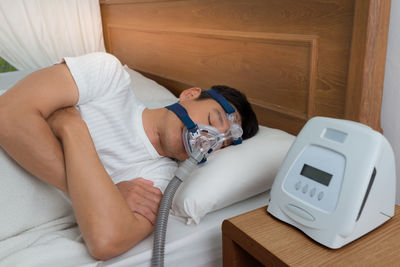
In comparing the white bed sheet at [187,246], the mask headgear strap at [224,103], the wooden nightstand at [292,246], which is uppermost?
the mask headgear strap at [224,103]

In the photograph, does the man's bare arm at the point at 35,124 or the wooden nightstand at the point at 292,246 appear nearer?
the wooden nightstand at the point at 292,246

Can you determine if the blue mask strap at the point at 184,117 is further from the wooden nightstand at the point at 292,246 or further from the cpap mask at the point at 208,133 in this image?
the wooden nightstand at the point at 292,246

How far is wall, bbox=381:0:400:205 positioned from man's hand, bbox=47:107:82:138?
919 mm

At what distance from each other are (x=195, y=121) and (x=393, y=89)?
23.4 inches

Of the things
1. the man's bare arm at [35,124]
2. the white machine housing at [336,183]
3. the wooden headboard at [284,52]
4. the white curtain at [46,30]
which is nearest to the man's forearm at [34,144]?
the man's bare arm at [35,124]

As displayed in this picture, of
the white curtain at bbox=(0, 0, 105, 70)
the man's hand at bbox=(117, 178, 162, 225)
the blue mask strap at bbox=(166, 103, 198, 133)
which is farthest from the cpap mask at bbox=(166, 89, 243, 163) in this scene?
the white curtain at bbox=(0, 0, 105, 70)

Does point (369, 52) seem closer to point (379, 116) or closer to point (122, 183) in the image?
point (379, 116)

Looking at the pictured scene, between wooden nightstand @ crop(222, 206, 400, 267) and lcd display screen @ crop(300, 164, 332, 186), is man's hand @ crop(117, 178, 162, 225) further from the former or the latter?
lcd display screen @ crop(300, 164, 332, 186)

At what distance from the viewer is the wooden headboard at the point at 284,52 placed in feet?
3.47

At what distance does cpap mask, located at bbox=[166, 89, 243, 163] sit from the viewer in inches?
44.9

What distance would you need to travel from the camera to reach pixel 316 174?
0.81 meters

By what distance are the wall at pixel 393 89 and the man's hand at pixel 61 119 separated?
3.01 ft

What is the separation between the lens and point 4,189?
1112 mm

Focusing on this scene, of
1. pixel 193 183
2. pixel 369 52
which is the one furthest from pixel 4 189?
pixel 369 52
